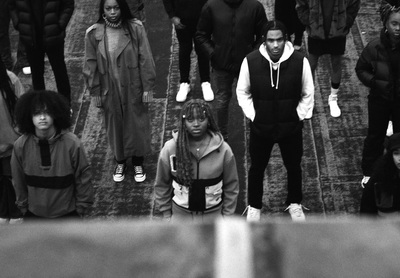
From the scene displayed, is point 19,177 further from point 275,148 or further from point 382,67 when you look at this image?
point 382,67

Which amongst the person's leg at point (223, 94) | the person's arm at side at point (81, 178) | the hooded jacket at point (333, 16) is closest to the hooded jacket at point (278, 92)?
the person's leg at point (223, 94)

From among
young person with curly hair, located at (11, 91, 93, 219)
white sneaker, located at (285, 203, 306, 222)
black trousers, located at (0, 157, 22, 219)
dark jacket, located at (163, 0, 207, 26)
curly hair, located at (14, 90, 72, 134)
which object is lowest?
white sneaker, located at (285, 203, 306, 222)

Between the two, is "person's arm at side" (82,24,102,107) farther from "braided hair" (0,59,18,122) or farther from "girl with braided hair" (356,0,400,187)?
"girl with braided hair" (356,0,400,187)

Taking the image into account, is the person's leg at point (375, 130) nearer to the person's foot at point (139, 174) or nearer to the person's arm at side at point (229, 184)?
the person's arm at side at point (229, 184)

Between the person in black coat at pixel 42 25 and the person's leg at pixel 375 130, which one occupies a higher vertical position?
the person in black coat at pixel 42 25

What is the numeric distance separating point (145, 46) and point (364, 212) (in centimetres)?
227

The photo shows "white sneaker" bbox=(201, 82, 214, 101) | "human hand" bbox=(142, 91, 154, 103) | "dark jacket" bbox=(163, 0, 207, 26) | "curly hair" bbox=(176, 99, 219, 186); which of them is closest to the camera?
"curly hair" bbox=(176, 99, 219, 186)

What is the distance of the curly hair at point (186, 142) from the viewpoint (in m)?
4.55

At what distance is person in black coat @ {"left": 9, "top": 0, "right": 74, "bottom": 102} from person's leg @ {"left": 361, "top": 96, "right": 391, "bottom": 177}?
293 cm

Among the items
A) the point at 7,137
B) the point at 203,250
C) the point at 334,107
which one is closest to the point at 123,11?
the point at 7,137

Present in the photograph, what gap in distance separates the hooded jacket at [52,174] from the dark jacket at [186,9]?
249 cm

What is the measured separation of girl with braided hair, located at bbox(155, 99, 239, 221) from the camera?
4609 millimetres

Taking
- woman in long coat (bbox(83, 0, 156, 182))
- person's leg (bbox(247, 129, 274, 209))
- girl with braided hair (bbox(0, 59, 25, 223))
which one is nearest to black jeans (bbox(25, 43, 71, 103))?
woman in long coat (bbox(83, 0, 156, 182))

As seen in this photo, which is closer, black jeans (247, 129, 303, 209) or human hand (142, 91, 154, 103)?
black jeans (247, 129, 303, 209)
